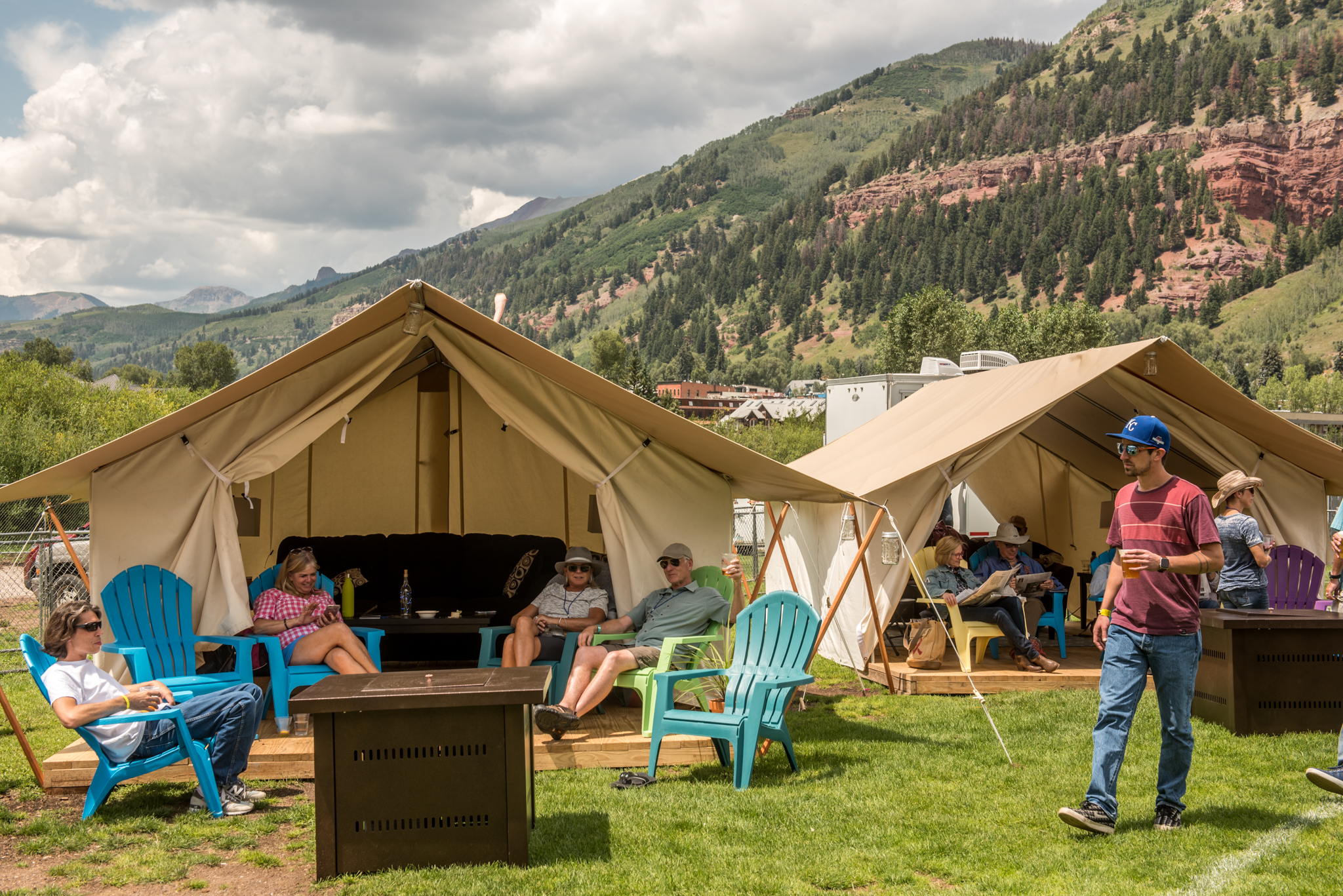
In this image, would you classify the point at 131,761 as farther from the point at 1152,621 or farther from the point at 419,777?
the point at 1152,621

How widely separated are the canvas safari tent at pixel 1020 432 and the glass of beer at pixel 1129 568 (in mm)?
2519

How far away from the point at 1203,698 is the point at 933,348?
4877 cm

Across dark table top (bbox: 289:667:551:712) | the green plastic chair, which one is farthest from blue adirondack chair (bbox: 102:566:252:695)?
the green plastic chair

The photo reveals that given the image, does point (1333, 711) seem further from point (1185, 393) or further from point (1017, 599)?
point (1185, 393)

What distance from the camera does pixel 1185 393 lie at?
7223 mm

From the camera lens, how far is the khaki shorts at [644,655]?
5117mm

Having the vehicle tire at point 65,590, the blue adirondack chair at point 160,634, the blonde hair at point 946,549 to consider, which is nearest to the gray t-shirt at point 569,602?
the blue adirondack chair at point 160,634

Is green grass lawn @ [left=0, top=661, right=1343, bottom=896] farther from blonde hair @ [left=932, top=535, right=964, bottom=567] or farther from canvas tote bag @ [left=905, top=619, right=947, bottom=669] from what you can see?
blonde hair @ [left=932, top=535, right=964, bottom=567]

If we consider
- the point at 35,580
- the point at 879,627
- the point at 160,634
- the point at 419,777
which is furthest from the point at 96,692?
the point at 35,580

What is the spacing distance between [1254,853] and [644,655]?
274cm

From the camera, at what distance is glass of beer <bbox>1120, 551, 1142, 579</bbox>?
3.47 meters

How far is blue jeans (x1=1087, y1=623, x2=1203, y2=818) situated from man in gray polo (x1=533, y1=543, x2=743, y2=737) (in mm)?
2196

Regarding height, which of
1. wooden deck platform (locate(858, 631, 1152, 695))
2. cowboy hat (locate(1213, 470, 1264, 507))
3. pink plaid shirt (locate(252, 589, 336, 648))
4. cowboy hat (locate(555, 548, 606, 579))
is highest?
cowboy hat (locate(1213, 470, 1264, 507))

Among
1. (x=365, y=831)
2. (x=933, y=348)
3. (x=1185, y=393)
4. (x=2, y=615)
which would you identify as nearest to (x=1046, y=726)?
(x=1185, y=393)
